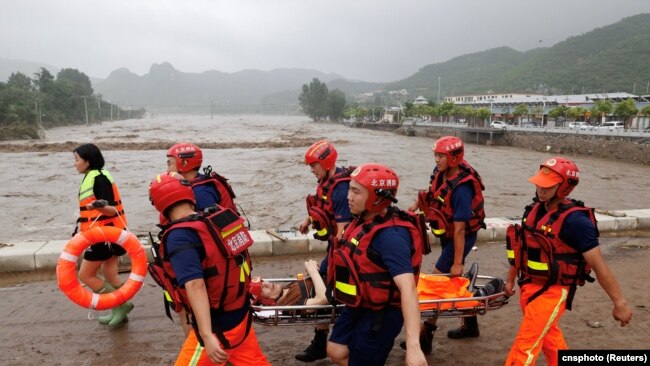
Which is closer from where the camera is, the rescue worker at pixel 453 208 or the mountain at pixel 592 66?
the rescue worker at pixel 453 208

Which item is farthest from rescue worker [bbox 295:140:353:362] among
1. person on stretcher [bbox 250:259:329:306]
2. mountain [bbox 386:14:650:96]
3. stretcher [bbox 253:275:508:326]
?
mountain [bbox 386:14:650:96]

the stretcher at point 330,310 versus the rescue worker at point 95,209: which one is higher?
the rescue worker at point 95,209

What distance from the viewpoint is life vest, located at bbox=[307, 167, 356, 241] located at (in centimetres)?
399

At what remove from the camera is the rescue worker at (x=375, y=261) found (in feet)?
7.89

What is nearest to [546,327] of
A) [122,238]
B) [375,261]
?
[375,261]

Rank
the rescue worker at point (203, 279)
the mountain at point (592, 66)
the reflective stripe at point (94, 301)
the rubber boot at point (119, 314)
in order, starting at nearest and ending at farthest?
1. the rescue worker at point (203, 279)
2. the reflective stripe at point (94, 301)
3. the rubber boot at point (119, 314)
4. the mountain at point (592, 66)

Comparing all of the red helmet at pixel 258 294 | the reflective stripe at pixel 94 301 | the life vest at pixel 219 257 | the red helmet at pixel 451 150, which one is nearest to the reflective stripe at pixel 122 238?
the reflective stripe at pixel 94 301

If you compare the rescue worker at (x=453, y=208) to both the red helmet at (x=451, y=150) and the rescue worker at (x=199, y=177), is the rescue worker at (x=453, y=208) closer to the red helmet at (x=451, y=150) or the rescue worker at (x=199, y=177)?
the red helmet at (x=451, y=150)

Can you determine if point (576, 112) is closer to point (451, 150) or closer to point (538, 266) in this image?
point (451, 150)

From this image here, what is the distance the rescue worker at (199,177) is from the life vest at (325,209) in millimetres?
824

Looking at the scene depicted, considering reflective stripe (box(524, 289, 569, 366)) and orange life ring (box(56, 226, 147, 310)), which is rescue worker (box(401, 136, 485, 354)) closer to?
reflective stripe (box(524, 289, 569, 366))

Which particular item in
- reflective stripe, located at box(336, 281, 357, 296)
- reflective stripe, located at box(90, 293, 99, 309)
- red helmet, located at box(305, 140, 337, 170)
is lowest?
reflective stripe, located at box(90, 293, 99, 309)

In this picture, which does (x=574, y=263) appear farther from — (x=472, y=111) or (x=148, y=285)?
(x=472, y=111)

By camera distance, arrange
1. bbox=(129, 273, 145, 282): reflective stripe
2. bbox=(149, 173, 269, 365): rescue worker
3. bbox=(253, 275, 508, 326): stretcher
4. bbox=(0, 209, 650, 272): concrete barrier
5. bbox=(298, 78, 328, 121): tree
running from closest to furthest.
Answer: bbox=(149, 173, 269, 365): rescue worker, bbox=(253, 275, 508, 326): stretcher, bbox=(129, 273, 145, 282): reflective stripe, bbox=(0, 209, 650, 272): concrete barrier, bbox=(298, 78, 328, 121): tree
